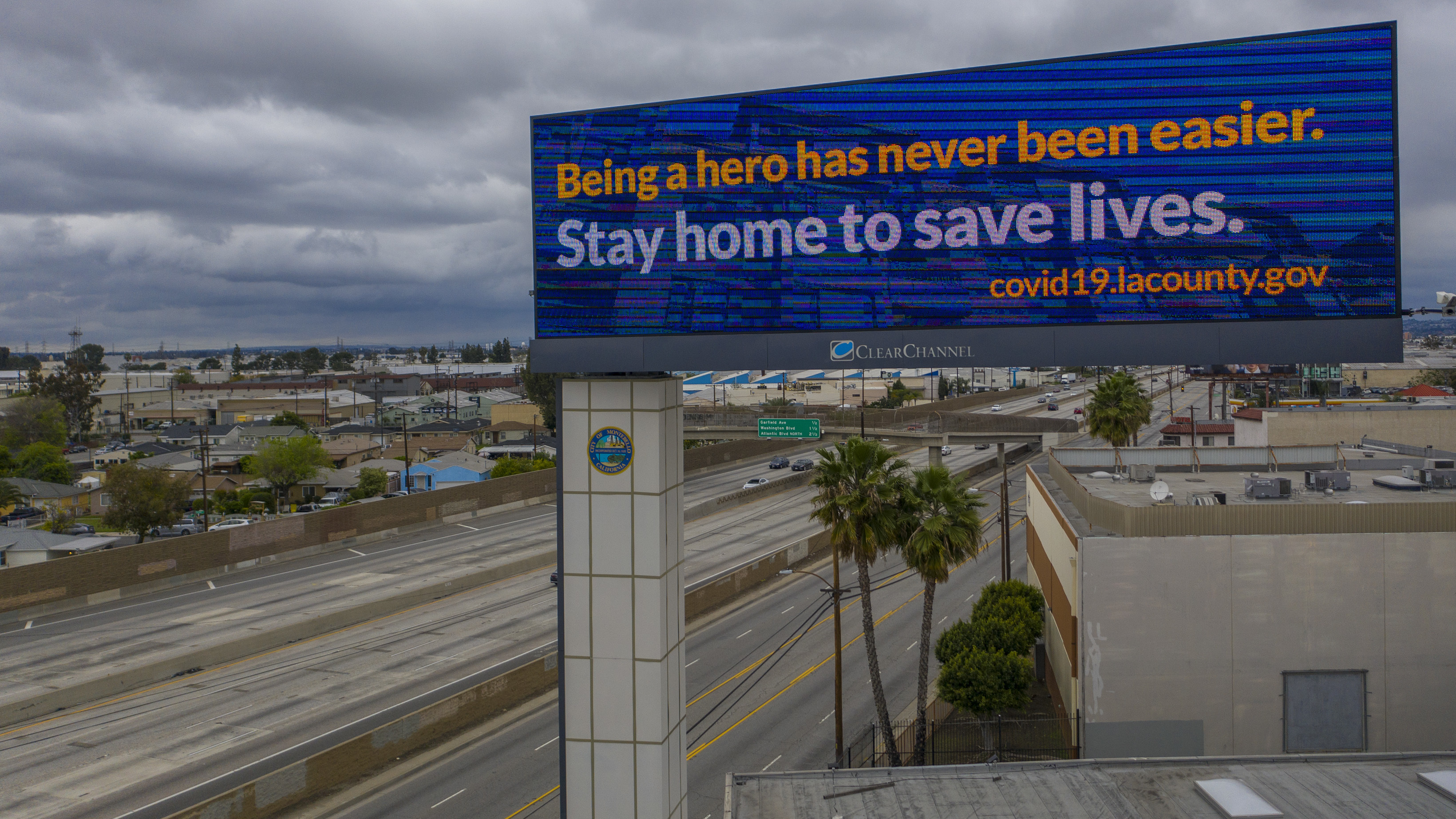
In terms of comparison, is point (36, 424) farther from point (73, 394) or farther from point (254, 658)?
point (254, 658)

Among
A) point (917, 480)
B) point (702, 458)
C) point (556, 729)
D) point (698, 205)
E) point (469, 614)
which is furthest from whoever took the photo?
point (702, 458)

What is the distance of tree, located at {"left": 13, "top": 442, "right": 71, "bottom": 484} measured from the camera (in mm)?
80500

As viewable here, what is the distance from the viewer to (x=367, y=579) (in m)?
48.7

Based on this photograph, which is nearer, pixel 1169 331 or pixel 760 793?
pixel 1169 331

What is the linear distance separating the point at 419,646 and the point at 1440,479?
3700 cm

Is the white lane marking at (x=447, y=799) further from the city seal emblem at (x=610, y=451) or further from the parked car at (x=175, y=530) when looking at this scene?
the parked car at (x=175, y=530)

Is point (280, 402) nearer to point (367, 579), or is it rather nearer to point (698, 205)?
point (367, 579)

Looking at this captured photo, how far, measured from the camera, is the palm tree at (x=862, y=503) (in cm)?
2528

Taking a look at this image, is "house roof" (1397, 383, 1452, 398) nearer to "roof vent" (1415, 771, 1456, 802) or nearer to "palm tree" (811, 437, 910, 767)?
"palm tree" (811, 437, 910, 767)

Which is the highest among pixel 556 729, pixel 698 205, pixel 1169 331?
pixel 698 205

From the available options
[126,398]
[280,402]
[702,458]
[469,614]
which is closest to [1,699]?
[469,614]

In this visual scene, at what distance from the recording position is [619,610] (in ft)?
51.1

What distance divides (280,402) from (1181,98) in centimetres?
16135

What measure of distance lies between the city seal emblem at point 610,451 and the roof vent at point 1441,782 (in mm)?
15725
